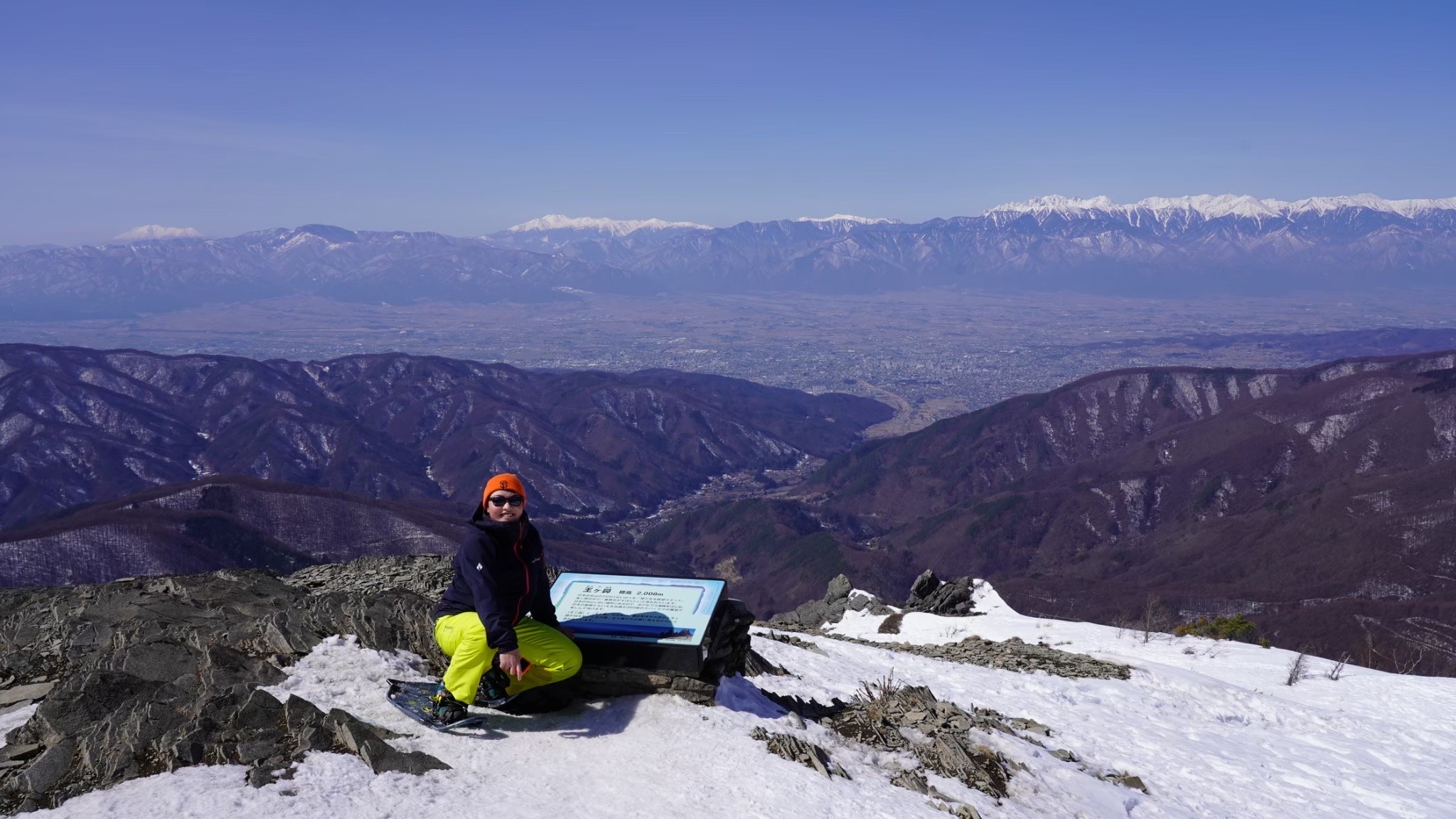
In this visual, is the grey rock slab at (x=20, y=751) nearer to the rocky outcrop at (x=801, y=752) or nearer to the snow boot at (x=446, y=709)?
the snow boot at (x=446, y=709)

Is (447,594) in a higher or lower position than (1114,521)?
higher

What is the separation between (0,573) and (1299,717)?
78317 mm

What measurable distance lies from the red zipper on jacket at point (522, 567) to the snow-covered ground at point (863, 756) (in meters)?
1.16

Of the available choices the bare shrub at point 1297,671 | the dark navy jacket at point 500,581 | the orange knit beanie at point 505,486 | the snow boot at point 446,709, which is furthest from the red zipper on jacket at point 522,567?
the bare shrub at point 1297,671

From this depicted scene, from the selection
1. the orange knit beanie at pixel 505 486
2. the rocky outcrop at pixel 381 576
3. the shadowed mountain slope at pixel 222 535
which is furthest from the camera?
the shadowed mountain slope at pixel 222 535

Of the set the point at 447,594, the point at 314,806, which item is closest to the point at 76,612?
the point at 447,594

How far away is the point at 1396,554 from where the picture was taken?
87.4 metres

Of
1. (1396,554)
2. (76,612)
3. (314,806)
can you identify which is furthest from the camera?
(1396,554)

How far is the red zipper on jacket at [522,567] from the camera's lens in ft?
29.8

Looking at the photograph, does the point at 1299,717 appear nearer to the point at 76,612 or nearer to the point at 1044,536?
the point at 76,612

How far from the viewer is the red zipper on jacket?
909cm

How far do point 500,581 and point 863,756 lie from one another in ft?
14.3

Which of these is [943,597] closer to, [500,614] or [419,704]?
[419,704]

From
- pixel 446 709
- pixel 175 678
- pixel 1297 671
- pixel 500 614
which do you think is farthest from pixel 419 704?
pixel 1297 671
